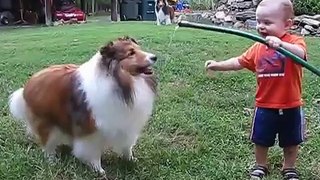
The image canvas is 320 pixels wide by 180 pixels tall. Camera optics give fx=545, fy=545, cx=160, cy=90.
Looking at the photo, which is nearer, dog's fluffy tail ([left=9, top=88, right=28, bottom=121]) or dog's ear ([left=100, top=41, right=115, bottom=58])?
dog's ear ([left=100, top=41, right=115, bottom=58])

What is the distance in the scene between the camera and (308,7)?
15.3 m

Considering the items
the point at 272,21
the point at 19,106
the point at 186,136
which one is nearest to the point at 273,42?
the point at 272,21

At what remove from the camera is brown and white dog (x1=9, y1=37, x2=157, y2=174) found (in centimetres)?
369

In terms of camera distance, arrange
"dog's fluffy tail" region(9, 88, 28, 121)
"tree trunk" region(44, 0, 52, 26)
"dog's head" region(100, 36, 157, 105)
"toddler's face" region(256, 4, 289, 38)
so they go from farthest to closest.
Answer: "tree trunk" region(44, 0, 52, 26) < "dog's fluffy tail" region(9, 88, 28, 121) < "dog's head" region(100, 36, 157, 105) < "toddler's face" region(256, 4, 289, 38)

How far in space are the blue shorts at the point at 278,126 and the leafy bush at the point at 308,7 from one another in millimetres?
12089

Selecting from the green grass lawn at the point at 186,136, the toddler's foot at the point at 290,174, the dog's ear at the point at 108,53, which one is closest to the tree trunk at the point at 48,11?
the green grass lawn at the point at 186,136

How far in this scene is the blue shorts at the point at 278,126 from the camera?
3.69 metres

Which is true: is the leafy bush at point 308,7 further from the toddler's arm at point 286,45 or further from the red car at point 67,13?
the toddler's arm at point 286,45

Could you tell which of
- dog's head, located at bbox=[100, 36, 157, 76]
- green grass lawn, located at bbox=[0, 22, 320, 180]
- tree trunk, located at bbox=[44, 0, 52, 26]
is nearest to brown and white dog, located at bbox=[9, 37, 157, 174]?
dog's head, located at bbox=[100, 36, 157, 76]

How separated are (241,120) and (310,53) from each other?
4322 mm

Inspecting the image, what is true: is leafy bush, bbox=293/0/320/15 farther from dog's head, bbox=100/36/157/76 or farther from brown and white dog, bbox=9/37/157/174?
dog's head, bbox=100/36/157/76

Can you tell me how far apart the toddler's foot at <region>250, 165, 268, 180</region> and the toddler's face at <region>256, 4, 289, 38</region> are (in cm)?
98

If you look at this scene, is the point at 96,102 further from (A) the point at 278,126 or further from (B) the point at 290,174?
(B) the point at 290,174

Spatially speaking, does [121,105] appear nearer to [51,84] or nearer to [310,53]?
[51,84]
